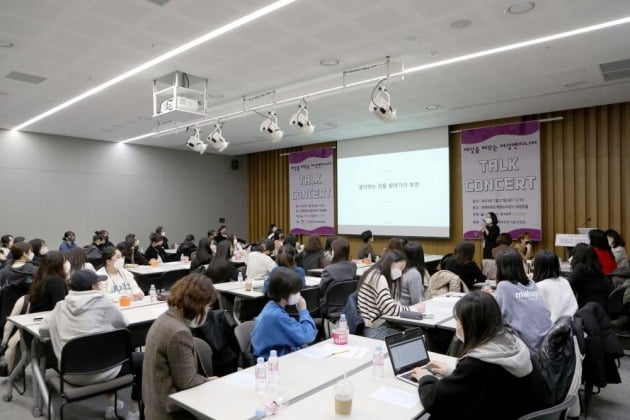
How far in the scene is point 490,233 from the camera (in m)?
8.15

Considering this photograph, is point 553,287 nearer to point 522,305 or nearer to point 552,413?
point 522,305

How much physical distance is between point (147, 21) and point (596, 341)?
189 inches

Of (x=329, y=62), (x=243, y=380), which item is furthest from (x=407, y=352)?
(x=329, y=62)

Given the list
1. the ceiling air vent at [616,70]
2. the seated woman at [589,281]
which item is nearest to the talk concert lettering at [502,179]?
the ceiling air vent at [616,70]

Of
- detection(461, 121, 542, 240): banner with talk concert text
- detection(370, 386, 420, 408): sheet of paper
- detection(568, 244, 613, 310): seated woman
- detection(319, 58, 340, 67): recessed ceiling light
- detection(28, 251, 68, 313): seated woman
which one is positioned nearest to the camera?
detection(370, 386, 420, 408): sheet of paper

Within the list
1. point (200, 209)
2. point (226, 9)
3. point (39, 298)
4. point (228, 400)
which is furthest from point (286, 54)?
point (200, 209)

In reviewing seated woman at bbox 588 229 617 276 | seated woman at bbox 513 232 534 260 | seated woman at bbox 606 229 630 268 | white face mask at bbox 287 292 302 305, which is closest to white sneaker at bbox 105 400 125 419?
white face mask at bbox 287 292 302 305

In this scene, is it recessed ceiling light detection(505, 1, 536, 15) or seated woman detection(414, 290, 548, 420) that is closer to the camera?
seated woman detection(414, 290, 548, 420)

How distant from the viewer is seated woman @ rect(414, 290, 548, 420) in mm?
1793

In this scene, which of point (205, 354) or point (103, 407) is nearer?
point (205, 354)

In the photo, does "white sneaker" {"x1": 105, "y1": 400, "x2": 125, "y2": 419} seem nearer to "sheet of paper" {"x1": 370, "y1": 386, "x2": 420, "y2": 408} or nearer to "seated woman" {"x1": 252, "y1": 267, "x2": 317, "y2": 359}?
"seated woman" {"x1": 252, "y1": 267, "x2": 317, "y2": 359}

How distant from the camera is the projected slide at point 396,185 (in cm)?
948

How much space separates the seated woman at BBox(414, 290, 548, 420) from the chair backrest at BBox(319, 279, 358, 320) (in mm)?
2973

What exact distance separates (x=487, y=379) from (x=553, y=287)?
6.65ft
